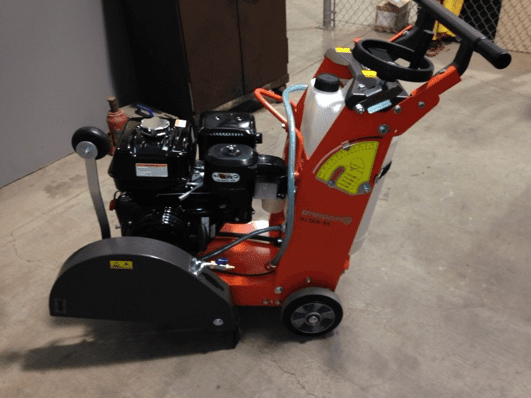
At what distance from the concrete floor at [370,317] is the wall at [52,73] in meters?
0.15

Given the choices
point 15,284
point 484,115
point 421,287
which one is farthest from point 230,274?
point 484,115

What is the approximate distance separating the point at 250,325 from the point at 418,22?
116cm

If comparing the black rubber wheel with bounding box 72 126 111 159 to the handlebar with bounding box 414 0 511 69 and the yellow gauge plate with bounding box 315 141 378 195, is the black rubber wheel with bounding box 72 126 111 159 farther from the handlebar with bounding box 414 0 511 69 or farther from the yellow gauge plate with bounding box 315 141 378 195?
the handlebar with bounding box 414 0 511 69

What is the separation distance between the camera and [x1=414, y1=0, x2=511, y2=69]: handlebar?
1.14m

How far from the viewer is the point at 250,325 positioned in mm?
1879

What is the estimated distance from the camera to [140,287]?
155 cm

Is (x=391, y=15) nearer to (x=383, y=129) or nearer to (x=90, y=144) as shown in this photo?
(x=383, y=129)

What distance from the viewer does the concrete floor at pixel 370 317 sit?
1.70 metres

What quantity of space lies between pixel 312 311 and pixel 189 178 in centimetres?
61

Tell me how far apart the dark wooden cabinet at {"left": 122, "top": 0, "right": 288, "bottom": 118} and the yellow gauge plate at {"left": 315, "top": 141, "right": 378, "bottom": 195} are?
1506 mm

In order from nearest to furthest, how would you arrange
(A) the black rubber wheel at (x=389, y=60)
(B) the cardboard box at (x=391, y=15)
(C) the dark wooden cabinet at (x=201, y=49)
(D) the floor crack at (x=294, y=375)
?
(A) the black rubber wheel at (x=389, y=60) < (D) the floor crack at (x=294, y=375) < (C) the dark wooden cabinet at (x=201, y=49) < (B) the cardboard box at (x=391, y=15)

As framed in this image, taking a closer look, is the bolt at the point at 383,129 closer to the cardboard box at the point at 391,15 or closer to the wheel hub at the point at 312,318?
the wheel hub at the point at 312,318

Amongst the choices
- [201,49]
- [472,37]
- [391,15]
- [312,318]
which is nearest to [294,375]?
[312,318]

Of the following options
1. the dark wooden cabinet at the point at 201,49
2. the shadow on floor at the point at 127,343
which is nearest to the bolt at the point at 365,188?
the shadow on floor at the point at 127,343
